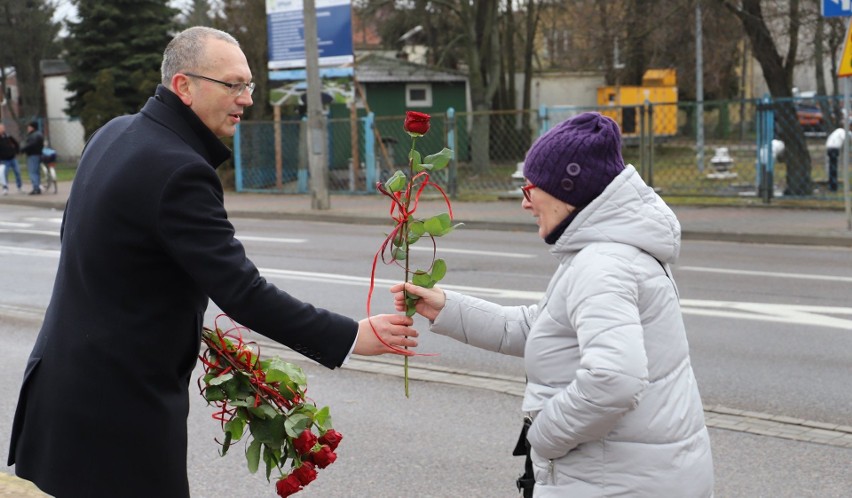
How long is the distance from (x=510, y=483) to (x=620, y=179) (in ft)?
9.09

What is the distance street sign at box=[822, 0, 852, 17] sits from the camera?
1434 cm

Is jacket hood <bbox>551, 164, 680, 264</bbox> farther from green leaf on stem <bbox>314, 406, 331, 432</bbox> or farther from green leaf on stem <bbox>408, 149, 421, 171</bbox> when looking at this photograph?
green leaf on stem <bbox>314, 406, 331, 432</bbox>

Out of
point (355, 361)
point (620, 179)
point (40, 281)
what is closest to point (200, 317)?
point (620, 179)

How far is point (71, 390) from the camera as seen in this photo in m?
2.91

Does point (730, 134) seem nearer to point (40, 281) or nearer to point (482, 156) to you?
point (482, 156)

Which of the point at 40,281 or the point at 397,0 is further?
the point at 397,0

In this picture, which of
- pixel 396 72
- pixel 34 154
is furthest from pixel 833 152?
pixel 396 72

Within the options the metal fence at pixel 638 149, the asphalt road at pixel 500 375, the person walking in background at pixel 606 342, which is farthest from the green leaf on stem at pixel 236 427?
the metal fence at pixel 638 149

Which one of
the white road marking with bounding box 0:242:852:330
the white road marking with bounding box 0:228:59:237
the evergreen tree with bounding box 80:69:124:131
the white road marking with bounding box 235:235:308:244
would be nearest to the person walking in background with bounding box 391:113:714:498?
the white road marking with bounding box 0:242:852:330

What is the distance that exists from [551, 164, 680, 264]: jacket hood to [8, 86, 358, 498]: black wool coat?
868 millimetres

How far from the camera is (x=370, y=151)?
80.8ft

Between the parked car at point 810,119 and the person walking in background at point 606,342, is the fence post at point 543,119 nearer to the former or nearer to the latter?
the parked car at point 810,119

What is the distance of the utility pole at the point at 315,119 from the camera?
20359 mm

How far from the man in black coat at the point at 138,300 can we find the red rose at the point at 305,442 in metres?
0.36
